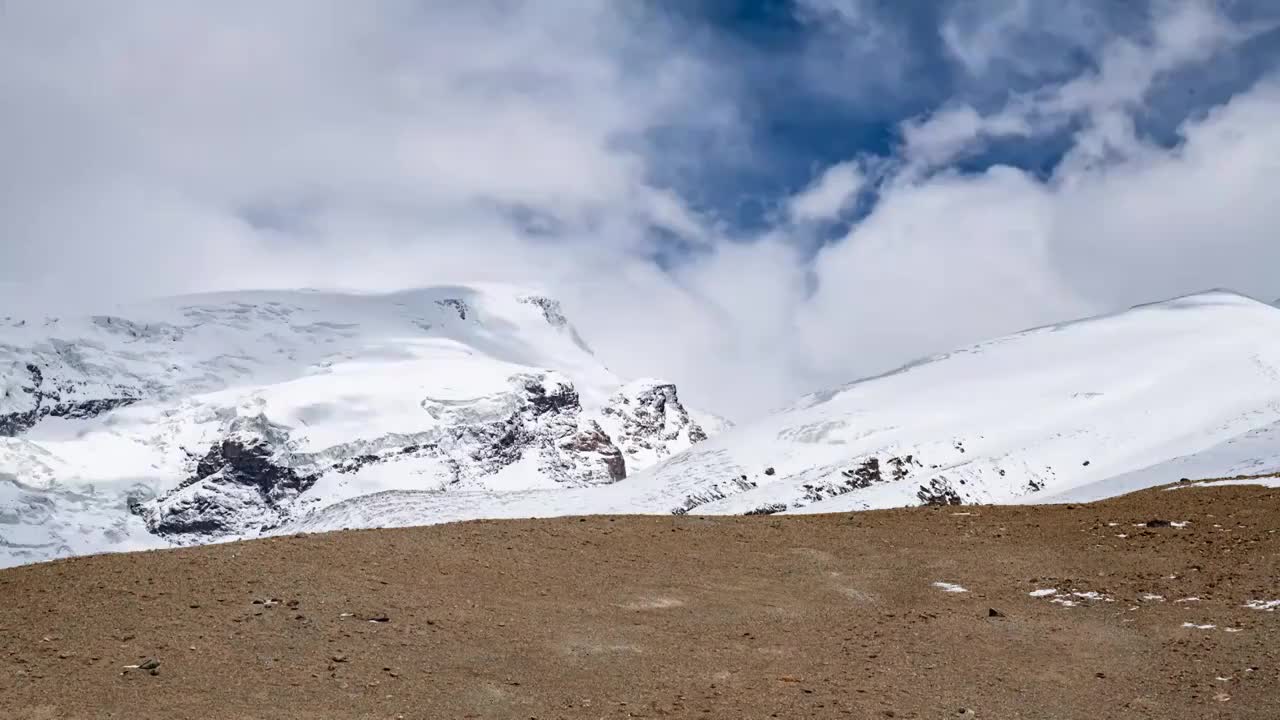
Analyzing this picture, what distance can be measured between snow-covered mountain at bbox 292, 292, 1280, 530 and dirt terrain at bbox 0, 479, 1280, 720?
84777 millimetres

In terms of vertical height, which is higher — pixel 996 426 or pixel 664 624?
pixel 996 426

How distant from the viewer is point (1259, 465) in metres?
45.7

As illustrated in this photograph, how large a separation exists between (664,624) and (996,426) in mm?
137778

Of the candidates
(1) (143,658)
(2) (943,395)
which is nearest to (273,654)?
(1) (143,658)

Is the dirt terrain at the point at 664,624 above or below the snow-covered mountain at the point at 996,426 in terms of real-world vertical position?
below

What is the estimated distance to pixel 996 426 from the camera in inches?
5792

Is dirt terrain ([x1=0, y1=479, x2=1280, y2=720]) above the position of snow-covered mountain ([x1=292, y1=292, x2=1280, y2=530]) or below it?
below

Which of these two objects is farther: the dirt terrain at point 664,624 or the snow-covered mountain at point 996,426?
the snow-covered mountain at point 996,426

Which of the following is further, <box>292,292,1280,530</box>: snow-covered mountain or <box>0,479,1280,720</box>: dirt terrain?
<box>292,292,1280,530</box>: snow-covered mountain

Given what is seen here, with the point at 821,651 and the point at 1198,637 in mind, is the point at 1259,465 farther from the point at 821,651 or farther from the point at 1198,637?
the point at 821,651

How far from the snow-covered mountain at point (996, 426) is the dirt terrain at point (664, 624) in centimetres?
8478

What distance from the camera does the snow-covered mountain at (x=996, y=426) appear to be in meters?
126

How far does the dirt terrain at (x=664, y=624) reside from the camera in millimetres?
14266

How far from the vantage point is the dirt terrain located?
562 inches
